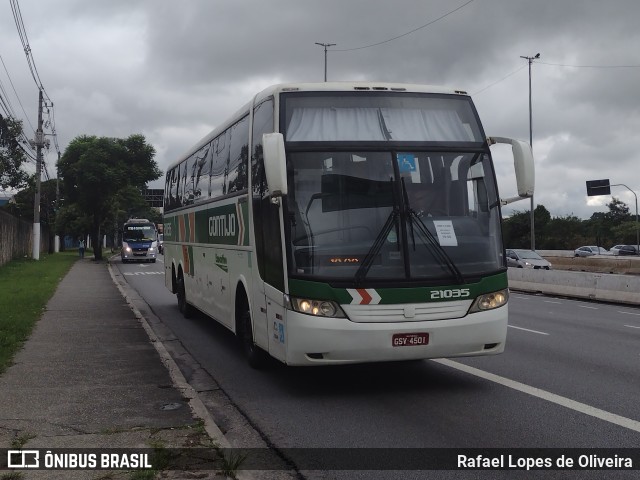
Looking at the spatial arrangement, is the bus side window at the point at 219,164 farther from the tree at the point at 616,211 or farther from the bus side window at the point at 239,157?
the tree at the point at 616,211

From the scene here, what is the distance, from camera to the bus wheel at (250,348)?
9328 millimetres

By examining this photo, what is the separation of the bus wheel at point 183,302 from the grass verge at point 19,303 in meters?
2.91

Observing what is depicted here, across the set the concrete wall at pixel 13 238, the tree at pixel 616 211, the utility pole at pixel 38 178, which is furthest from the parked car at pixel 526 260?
the tree at pixel 616 211

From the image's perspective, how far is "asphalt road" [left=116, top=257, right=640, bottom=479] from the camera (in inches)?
240

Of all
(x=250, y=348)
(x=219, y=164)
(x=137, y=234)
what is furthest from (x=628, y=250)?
(x=250, y=348)

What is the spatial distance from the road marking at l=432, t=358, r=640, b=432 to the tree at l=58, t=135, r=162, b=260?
40.3 meters

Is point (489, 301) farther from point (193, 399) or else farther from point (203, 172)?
point (203, 172)

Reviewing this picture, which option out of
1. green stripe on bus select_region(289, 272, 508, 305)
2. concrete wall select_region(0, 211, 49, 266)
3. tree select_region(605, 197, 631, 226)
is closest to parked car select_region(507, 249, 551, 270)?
concrete wall select_region(0, 211, 49, 266)

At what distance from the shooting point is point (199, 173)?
13.3m

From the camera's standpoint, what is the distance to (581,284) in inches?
930

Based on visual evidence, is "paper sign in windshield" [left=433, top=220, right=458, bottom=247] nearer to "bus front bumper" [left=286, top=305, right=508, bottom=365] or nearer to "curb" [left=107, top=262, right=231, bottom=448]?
"bus front bumper" [left=286, top=305, right=508, bottom=365]

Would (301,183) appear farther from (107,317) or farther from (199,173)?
(107,317)

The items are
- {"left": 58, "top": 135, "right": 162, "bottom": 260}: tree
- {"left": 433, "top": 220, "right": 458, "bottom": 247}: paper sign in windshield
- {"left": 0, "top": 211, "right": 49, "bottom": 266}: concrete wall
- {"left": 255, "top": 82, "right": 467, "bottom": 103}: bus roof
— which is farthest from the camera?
{"left": 58, "top": 135, "right": 162, "bottom": 260}: tree

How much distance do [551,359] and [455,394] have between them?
9.42 ft
